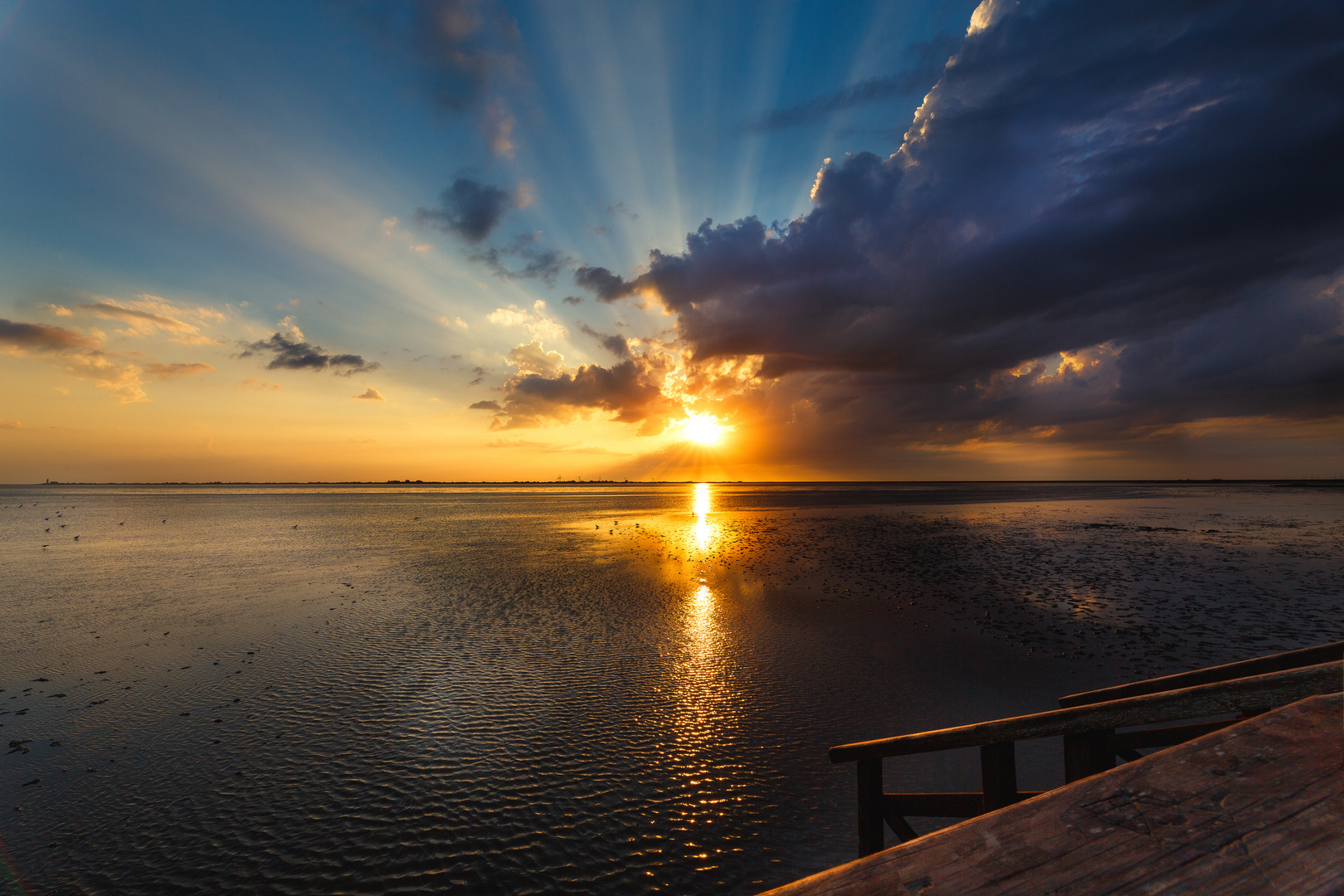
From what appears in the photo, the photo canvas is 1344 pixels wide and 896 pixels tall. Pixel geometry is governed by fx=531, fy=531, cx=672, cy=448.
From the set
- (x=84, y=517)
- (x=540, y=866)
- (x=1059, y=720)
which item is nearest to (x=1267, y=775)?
(x=1059, y=720)

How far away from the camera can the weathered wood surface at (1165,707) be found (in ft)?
7.55

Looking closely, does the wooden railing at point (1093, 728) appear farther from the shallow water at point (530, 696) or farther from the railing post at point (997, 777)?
the shallow water at point (530, 696)

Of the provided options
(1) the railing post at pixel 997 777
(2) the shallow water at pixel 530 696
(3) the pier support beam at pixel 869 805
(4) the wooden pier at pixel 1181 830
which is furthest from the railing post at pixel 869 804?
(4) the wooden pier at pixel 1181 830

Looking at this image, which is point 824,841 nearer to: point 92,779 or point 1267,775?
point 1267,775

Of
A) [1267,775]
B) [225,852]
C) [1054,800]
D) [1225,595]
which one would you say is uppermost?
[1267,775]

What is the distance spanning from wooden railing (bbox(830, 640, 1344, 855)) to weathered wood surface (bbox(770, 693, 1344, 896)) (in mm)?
223

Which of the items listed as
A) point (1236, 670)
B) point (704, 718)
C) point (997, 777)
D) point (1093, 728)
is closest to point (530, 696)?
point (704, 718)

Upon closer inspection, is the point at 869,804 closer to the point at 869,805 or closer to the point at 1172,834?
the point at 869,805

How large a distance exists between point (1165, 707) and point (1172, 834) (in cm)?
136

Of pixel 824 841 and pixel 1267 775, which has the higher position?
pixel 1267 775

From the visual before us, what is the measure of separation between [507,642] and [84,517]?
Result: 3470 inches

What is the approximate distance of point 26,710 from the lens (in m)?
11.7

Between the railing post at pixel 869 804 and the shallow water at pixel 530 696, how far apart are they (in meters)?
2.68

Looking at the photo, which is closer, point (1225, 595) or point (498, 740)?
point (498, 740)
